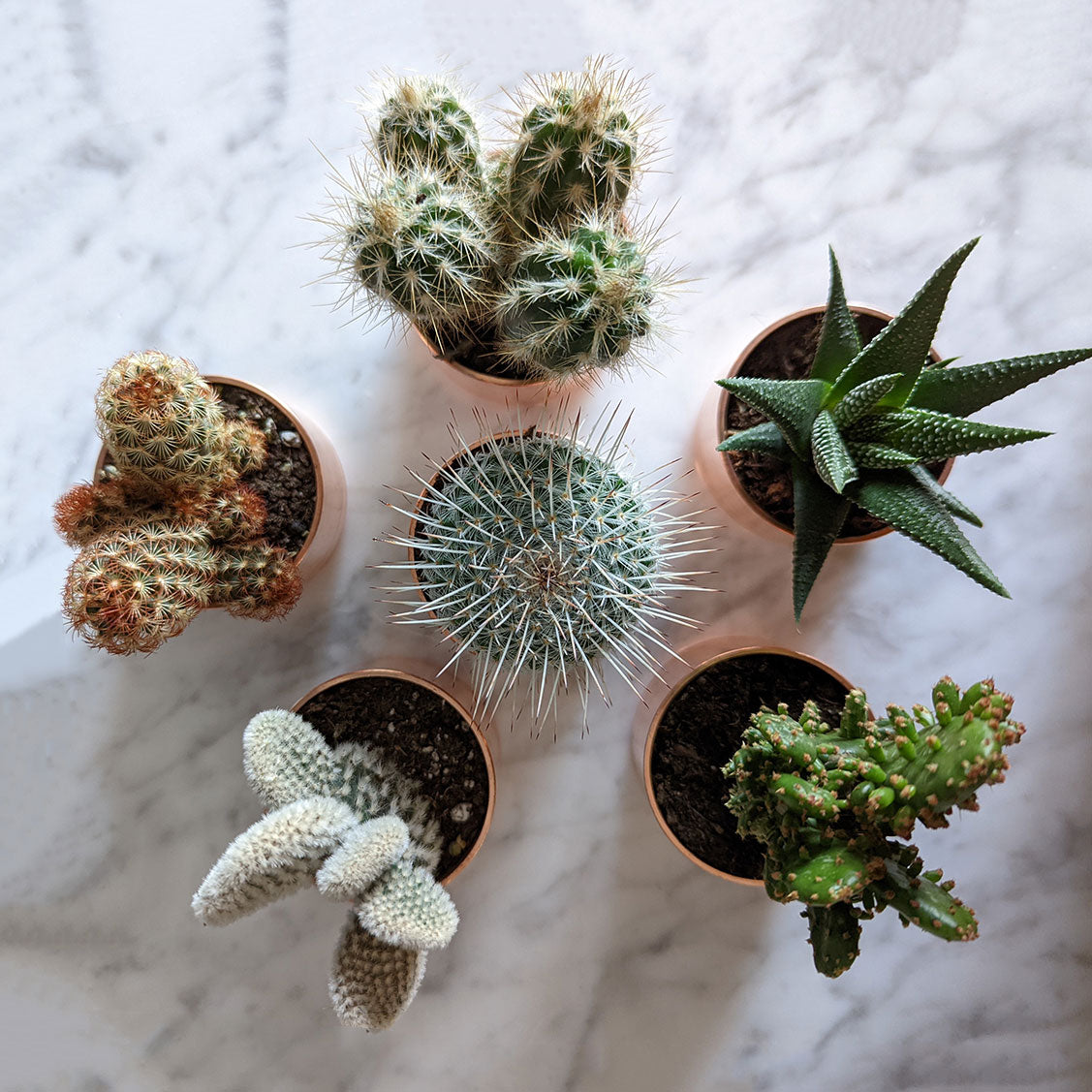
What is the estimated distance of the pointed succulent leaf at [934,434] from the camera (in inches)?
36.6

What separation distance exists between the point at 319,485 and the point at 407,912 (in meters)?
0.60

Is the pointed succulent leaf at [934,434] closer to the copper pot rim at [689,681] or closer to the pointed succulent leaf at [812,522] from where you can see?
the pointed succulent leaf at [812,522]

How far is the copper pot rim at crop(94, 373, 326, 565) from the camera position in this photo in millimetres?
1197

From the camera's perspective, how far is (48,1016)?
136 cm

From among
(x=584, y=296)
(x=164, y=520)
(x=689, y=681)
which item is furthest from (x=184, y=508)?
(x=689, y=681)

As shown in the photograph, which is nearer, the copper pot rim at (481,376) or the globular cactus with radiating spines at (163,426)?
the globular cactus with radiating spines at (163,426)

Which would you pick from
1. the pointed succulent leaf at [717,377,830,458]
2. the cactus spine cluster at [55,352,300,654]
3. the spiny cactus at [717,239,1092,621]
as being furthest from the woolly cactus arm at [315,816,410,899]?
the pointed succulent leaf at [717,377,830,458]

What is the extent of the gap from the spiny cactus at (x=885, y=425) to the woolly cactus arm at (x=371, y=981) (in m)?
0.69

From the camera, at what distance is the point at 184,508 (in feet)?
3.47

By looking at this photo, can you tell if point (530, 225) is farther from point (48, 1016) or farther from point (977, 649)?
point (48, 1016)

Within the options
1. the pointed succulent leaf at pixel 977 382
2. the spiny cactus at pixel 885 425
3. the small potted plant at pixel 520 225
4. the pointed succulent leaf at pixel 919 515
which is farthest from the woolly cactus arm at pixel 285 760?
the pointed succulent leaf at pixel 977 382

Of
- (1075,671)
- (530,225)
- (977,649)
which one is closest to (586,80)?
(530,225)

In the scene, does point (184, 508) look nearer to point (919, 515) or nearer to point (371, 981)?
point (371, 981)

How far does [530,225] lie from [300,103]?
0.59 meters
